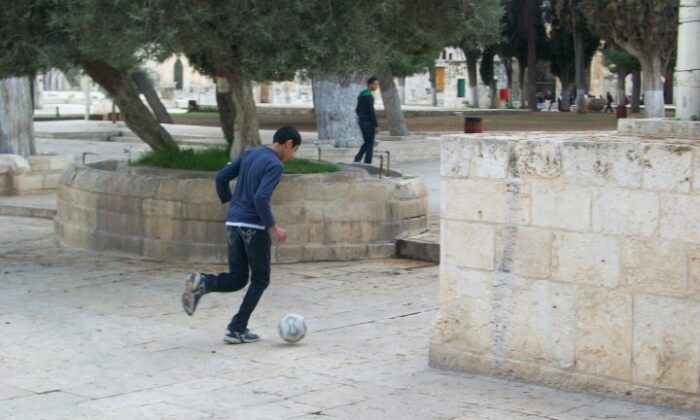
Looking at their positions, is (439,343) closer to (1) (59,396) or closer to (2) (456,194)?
(2) (456,194)

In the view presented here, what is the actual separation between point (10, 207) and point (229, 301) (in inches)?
305

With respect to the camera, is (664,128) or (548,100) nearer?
(664,128)

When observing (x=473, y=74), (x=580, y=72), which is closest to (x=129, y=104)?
(x=580, y=72)

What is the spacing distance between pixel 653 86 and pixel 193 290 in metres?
32.7

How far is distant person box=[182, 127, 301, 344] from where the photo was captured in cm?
802

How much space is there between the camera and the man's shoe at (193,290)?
8.29 metres

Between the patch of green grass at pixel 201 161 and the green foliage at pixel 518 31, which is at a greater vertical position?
the green foliage at pixel 518 31

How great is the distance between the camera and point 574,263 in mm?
6945

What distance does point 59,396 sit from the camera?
22.8 feet

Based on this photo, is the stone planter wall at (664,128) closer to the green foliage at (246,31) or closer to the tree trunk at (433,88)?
the green foliage at (246,31)


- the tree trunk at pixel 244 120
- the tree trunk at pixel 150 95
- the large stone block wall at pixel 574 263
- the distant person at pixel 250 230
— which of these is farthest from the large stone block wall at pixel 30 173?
the tree trunk at pixel 150 95

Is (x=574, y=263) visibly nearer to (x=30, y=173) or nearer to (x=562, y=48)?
(x=30, y=173)

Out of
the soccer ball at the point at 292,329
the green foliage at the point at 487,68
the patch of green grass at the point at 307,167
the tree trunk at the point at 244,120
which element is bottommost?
the soccer ball at the point at 292,329

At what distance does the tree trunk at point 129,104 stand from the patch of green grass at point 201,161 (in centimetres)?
31
